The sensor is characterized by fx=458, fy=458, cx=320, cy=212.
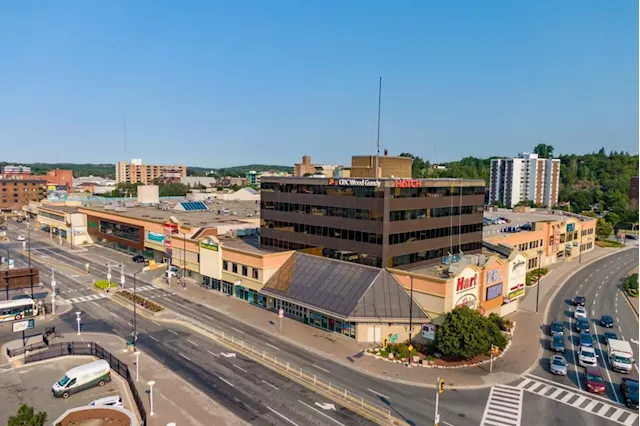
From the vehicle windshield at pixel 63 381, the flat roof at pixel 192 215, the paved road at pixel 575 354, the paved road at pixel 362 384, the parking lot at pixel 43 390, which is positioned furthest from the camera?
the flat roof at pixel 192 215

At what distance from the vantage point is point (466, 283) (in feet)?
180

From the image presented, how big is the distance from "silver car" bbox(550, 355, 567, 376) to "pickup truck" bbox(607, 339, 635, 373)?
5.40 metres

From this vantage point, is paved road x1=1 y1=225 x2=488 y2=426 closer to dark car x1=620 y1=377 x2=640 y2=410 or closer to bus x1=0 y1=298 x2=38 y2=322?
bus x1=0 y1=298 x2=38 y2=322

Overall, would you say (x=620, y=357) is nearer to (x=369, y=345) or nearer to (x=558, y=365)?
(x=558, y=365)

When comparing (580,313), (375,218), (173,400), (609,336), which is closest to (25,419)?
(173,400)

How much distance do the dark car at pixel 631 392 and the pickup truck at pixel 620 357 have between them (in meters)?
4.94

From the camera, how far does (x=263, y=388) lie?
139ft

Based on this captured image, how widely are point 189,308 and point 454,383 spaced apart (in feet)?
131

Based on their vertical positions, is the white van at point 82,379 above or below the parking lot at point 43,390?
above

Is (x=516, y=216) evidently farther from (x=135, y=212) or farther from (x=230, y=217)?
(x=135, y=212)

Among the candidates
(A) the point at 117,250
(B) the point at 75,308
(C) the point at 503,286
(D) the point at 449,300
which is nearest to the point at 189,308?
(B) the point at 75,308

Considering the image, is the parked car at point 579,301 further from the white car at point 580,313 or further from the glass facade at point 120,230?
the glass facade at point 120,230

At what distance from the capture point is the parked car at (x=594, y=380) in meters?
42.8

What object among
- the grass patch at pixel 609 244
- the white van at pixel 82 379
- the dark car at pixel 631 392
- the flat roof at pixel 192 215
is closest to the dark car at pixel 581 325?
the dark car at pixel 631 392
